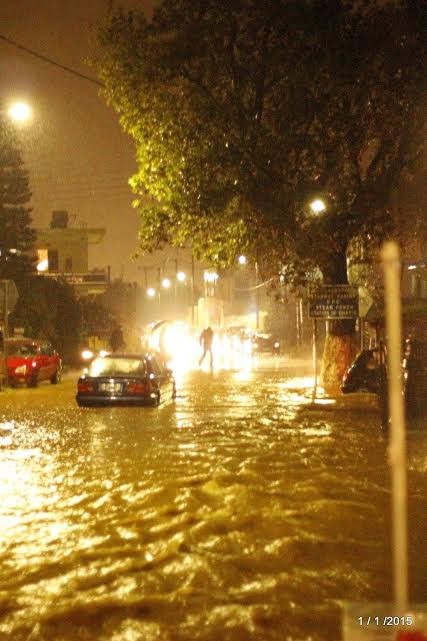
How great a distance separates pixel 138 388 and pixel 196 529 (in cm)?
1015

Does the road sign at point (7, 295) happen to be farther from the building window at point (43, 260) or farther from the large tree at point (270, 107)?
the building window at point (43, 260)

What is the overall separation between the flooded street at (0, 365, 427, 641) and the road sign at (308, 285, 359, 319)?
408cm

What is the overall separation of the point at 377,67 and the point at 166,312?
132 meters

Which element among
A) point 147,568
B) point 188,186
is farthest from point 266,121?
point 147,568

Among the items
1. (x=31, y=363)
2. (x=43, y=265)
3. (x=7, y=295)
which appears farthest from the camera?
(x=43, y=265)

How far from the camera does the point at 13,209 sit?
50531mm

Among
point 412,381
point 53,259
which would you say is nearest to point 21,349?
point 412,381

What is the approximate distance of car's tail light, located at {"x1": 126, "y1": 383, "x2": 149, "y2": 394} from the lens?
1817cm

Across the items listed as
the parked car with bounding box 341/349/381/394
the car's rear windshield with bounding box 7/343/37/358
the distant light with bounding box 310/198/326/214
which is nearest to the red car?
the car's rear windshield with bounding box 7/343/37/358

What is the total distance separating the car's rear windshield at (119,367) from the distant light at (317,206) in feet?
17.5

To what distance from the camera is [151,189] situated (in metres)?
19.8

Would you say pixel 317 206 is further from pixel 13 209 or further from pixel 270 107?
pixel 13 209
